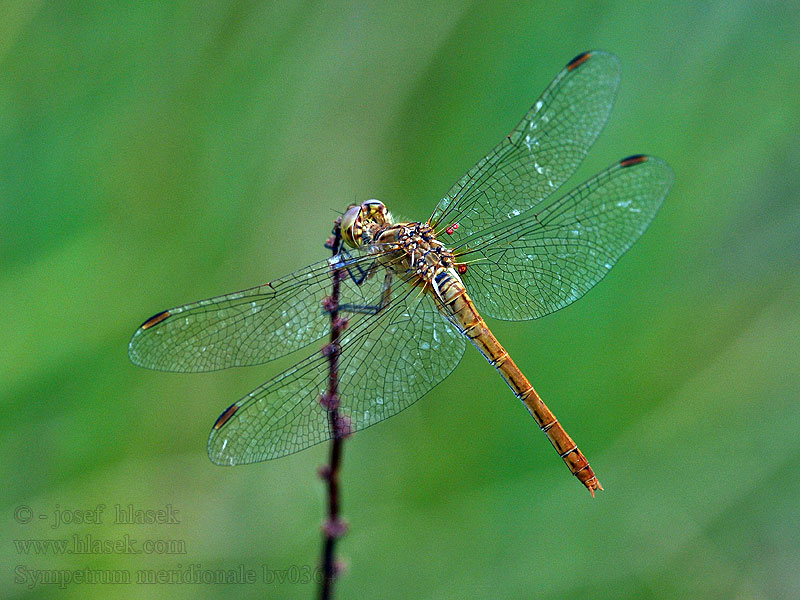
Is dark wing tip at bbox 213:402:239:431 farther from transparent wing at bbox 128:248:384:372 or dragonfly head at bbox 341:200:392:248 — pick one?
dragonfly head at bbox 341:200:392:248

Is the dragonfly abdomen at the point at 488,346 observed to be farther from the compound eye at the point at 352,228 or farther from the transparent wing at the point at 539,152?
the compound eye at the point at 352,228

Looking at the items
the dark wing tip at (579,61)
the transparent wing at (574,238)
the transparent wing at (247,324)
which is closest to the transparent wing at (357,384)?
the transparent wing at (247,324)

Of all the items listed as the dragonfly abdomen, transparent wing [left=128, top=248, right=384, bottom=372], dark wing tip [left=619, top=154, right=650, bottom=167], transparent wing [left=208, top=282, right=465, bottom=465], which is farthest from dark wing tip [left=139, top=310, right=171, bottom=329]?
dark wing tip [left=619, top=154, right=650, bottom=167]

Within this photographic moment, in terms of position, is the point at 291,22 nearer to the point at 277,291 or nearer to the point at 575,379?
the point at 277,291

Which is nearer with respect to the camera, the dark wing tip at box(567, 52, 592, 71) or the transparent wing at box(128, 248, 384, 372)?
the transparent wing at box(128, 248, 384, 372)

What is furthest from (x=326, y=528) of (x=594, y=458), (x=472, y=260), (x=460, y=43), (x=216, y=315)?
(x=460, y=43)

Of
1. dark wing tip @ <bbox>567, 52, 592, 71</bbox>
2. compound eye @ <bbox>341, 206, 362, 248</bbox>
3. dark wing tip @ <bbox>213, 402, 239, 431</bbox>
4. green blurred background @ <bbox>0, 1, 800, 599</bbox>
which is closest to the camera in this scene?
dark wing tip @ <bbox>213, 402, 239, 431</bbox>
